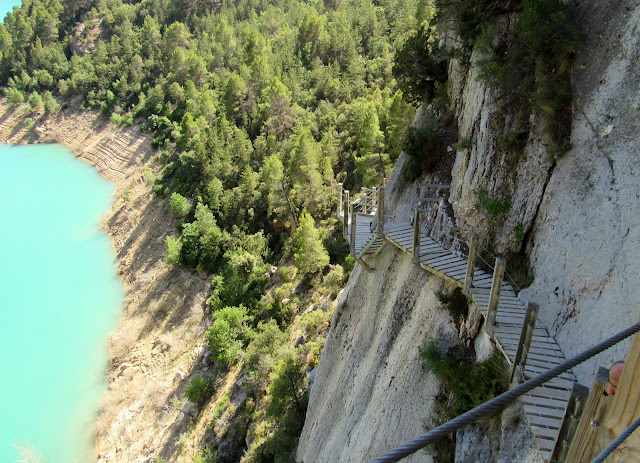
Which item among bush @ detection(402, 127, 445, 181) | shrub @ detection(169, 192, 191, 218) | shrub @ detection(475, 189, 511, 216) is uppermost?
bush @ detection(402, 127, 445, 181)

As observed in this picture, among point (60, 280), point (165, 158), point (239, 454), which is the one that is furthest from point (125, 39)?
point (239, 454)

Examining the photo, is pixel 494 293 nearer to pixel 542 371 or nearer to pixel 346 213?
pixel 542 371

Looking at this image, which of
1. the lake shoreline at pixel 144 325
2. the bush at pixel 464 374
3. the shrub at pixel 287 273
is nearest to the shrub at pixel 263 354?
the shrub at pixel 287 273

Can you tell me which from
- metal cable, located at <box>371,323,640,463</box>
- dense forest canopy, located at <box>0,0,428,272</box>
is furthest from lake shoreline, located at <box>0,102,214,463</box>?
metal cable, located at <box>371,323,640,463</box>

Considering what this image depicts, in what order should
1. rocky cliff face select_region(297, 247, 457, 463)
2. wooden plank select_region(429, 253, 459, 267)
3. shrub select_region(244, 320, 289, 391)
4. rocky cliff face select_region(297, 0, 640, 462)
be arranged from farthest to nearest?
shrub select_region(244, 320, 289, 391) → rocky cliff face select_region(297, 247, 457, 463) → wooden plank select_region(429, 253, 459, 267) → rocky cliff face select_region(297, 0, 640, 462)

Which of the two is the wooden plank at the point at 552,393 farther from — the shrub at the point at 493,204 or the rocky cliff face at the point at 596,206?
the shrub at the point at 493,204

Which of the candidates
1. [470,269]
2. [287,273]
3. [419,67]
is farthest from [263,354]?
[470,269]

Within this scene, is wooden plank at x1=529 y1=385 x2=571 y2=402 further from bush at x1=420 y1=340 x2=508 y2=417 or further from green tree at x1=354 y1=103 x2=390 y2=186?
green tree at x1=354 y1=103 x2=390 y2=186
